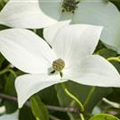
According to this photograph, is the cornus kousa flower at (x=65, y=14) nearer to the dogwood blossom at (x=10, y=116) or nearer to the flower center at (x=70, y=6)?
the flower center at (x=70, y=6)

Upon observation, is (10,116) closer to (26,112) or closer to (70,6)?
(26,112)

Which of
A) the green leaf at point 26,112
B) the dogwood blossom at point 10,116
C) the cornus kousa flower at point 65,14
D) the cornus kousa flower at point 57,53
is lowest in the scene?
the dogwood blossom at point 10,116

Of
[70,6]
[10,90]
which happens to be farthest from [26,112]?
[70,6]

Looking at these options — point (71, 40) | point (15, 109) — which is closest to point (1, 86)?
point (15, 109)

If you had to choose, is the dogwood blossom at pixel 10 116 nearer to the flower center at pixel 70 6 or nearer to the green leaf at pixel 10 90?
the green leaf at pixel 10 90

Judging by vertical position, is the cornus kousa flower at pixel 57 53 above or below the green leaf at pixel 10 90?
above

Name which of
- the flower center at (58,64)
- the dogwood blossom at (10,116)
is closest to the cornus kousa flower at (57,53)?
the flower center at (58,64)

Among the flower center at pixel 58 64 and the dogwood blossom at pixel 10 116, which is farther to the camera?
the dogwood blossom at pixel 10 116

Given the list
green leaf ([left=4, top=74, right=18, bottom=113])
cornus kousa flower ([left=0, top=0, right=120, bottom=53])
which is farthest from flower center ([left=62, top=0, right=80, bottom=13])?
green leaf ([left=4, top=74, right=18, bottom=113])
